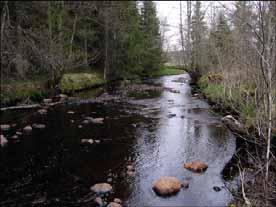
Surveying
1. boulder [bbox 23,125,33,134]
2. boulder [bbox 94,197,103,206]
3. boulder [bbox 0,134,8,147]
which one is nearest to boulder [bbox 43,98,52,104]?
boulder [bbox 23,125,33,134]

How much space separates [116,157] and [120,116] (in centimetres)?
600

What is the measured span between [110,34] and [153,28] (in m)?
12.3

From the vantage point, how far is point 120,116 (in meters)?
16.3

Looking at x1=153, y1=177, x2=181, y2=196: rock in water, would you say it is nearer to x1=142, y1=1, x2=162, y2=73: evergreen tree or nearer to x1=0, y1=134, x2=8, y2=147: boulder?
x1=0, y1=134, x2=8, y2=147: boulder

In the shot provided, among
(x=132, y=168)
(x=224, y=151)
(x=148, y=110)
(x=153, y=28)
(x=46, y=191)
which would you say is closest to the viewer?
(x=46, y=191)

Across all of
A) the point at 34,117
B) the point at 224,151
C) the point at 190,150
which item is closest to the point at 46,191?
the point at 190,150

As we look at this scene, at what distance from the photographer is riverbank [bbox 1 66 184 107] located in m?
20.5

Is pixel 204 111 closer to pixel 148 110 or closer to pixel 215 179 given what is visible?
pixel 148 110

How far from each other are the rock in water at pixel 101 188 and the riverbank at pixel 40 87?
1332 centimetres

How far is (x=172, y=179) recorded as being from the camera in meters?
8.27

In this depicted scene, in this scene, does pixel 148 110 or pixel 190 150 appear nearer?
pixel 190 150

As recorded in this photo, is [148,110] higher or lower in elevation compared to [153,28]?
lower

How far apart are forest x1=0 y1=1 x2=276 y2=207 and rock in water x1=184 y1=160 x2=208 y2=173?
0.03m

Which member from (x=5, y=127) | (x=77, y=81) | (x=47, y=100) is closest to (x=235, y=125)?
(x=5, y=127)
